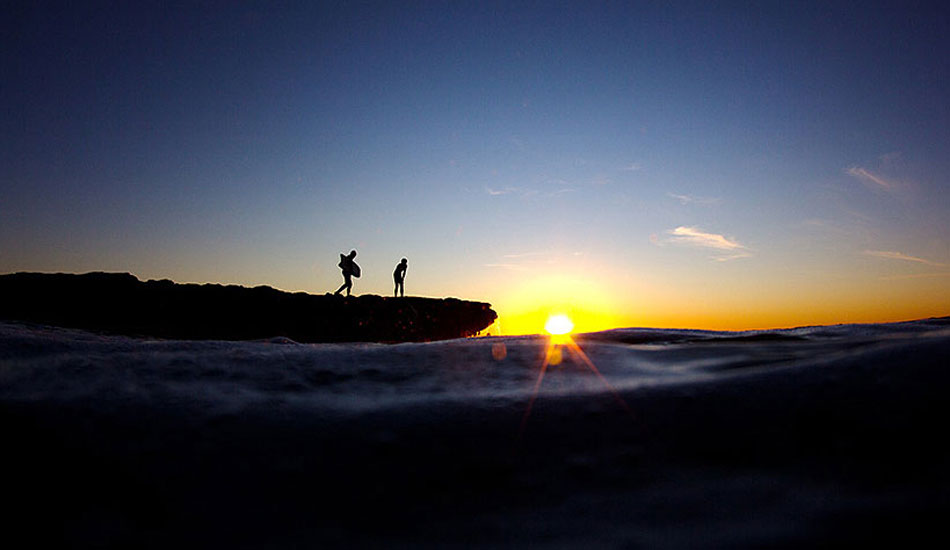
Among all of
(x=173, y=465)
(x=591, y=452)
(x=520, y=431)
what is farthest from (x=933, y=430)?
(x=173, y=465)

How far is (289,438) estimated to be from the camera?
0.92 metres

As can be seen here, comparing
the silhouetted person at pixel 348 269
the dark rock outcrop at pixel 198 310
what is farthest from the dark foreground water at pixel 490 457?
the silhouetted person at pixel 348 269

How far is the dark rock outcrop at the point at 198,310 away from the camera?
944cm

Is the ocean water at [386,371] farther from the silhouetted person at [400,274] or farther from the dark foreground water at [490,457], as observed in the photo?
the silhouetted person at [400,274]

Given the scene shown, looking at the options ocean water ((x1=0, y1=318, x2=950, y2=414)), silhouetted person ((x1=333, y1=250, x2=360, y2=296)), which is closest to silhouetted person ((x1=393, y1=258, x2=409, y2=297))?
silhouetted person ((x1=333, y1=250, x2=360, y2=296))

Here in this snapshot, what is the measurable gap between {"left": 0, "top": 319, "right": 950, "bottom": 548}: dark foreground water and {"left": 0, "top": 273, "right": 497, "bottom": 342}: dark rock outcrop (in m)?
10.3

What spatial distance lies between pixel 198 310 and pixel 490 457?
11754mm

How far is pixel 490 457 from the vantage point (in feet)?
2.81

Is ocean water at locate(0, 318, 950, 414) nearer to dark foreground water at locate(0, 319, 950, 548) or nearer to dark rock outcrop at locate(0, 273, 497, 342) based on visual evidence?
dark foreground water at locate(0, 319, 950, 548)

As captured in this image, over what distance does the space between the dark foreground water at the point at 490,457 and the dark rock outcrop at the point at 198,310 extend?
10.3 meters

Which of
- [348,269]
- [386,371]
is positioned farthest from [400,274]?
[386,371]

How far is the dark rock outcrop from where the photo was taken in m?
9.44

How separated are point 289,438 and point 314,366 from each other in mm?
490

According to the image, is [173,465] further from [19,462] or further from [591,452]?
[591,452]
